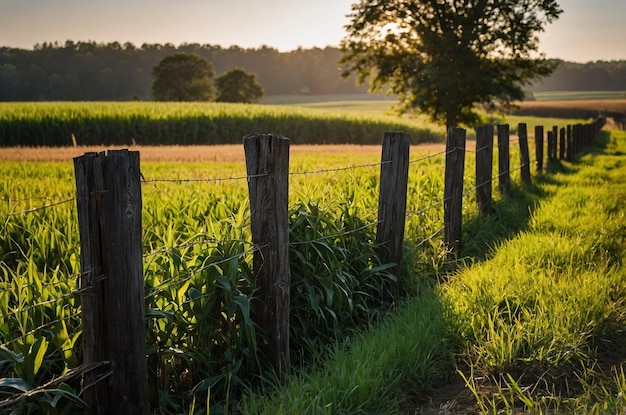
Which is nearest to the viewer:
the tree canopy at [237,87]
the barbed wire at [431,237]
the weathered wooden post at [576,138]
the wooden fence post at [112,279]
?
the wooden fence post at [112,279]

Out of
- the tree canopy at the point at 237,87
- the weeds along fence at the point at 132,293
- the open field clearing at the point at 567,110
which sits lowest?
the weeds along fence at the point at 132,293

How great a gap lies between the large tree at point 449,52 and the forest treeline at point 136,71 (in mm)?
14502

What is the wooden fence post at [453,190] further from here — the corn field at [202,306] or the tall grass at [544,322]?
the corn field at [202,306]

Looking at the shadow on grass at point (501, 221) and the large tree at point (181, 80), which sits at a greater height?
the large tree at point (181, 80)

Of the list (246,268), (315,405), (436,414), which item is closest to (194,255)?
(246,268)

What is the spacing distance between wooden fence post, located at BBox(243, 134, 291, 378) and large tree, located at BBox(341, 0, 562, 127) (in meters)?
25.3

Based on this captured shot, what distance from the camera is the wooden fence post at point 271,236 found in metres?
3.97

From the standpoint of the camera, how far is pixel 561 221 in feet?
27.1

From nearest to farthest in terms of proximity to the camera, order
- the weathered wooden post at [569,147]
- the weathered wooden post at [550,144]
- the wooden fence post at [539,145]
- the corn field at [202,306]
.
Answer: the corn field at [202,306], the wooden fence post at [539,145], the weathered wooden post at [550,144], the weathered wooden post at [569,147]

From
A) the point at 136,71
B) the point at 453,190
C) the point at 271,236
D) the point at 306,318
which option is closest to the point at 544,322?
the point at 306,318

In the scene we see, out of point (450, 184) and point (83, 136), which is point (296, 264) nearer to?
point (450, 184)

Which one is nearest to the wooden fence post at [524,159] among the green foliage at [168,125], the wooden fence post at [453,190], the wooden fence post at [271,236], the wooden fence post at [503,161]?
the wooden fence post at [503,161]

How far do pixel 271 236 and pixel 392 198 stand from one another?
76.3 inches

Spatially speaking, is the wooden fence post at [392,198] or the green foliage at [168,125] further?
the green foliage at [168,125]
